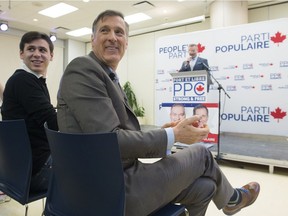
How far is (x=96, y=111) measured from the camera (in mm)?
884

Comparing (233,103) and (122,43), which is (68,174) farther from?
(233,103)

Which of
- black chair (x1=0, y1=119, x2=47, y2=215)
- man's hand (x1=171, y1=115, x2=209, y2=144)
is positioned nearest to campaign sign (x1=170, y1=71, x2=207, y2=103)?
man's hand (x1=171, y1=115, x2=209, y2=144)

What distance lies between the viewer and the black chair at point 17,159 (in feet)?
Answer: 4.07

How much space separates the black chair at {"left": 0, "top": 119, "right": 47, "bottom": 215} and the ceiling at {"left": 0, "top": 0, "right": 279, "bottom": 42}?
15.8ft

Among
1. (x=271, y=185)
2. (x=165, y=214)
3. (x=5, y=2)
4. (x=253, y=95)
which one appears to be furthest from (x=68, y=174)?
(x=5, y=2)

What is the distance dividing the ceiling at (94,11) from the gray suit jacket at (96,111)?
4.92 meters

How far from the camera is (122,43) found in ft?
4.39

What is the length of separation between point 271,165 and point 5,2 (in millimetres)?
6123

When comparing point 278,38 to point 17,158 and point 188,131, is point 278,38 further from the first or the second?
point 17,158

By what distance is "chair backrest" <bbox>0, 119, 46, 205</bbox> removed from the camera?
1.24 m

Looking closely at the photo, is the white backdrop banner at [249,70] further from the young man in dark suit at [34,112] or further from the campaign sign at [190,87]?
Result: the young man in dark suit at [34,112]

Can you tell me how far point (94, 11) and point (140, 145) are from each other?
5755 mm

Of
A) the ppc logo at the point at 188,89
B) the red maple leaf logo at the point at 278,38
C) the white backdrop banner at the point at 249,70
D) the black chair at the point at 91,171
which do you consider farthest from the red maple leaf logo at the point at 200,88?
the black chair at the point at 91,171

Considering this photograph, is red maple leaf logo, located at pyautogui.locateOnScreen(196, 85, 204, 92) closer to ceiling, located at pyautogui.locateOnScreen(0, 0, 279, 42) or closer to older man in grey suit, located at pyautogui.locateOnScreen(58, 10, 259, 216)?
older man in grey suit, located at pyautogui.locateOnScreen(58, 10, 259, 216)
